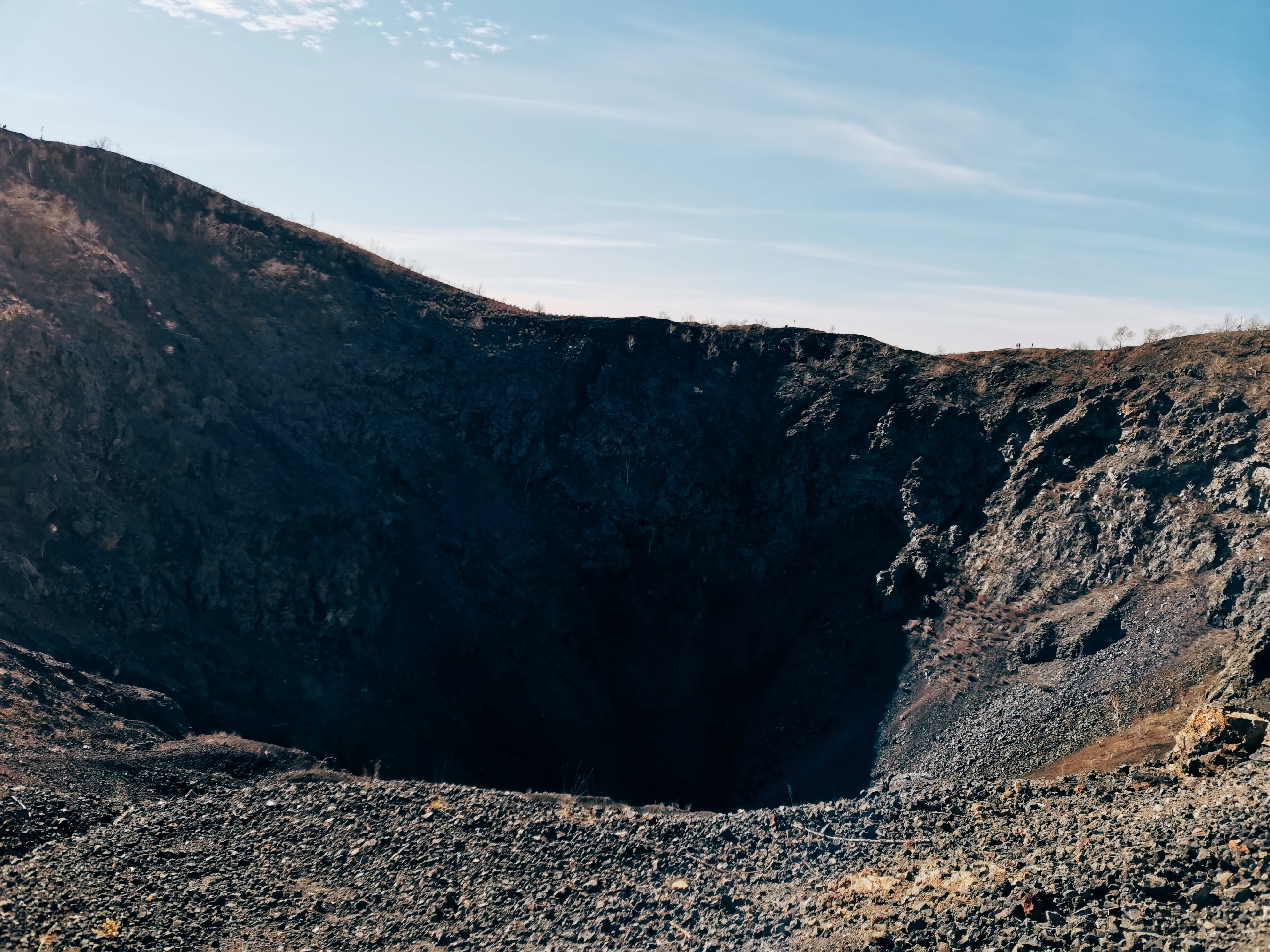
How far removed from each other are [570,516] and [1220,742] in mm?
24515

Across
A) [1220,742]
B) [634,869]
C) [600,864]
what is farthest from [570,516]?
[1220,742]

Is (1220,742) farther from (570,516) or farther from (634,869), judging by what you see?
(570,516)

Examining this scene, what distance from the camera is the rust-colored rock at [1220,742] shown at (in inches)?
630

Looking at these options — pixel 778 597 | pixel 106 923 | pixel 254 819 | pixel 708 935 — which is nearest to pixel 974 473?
pixel 778 597

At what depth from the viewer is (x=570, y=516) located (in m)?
36.5

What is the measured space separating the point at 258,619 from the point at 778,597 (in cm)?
1948

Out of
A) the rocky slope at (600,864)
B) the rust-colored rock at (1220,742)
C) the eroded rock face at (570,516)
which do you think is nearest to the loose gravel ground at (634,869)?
the rocky slope at (600,864)

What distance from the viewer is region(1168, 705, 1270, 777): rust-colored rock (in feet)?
52.5

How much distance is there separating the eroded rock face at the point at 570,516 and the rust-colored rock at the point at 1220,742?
14.0ft

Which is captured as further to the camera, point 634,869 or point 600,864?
point 600,864

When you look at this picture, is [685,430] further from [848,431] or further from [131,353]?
[131,353]

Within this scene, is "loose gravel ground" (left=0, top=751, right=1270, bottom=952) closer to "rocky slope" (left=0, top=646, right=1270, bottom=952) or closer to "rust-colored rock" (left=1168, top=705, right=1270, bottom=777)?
"rocky slope" (left=0, top=646, right=1270, bottom=952)

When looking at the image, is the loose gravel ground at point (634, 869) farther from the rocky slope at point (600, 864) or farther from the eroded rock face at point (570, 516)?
the eroded rock face at point (570, 516)

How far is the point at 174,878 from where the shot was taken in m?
14.4
